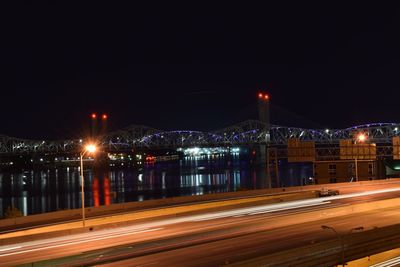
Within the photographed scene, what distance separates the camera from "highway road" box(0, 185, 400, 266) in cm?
2014

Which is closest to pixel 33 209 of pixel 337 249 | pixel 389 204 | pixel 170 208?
pixel 170 208

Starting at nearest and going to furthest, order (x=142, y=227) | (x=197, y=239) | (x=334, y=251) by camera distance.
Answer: (x=334, y=251) < (x=197, y=239) < (x=142, y=227)

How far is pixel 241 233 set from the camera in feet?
88.5

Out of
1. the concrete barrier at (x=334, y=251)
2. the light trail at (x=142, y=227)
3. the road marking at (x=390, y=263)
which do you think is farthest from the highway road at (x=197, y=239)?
the road marking at (x=390, y=263)

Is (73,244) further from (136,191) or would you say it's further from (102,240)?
(136,191)

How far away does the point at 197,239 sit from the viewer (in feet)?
82.0

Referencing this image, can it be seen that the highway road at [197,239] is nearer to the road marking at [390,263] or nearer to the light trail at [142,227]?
the light trail at [142,227]

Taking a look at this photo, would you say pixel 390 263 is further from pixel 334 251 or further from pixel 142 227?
pixel 142 227

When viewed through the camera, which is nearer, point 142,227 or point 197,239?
point 197,239

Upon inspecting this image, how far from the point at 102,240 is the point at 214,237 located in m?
5.12

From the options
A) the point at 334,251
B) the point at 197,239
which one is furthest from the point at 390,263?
the point at 197,239

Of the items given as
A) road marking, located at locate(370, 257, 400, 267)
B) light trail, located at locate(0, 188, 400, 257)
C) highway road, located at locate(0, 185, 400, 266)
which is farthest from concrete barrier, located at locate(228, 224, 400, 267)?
light trail, located at locate(0, 188, 400, 257)

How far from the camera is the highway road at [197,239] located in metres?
20.1

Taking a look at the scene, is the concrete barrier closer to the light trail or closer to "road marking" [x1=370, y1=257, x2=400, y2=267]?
"road marking" [x1=370, y1=257, x2=400, y2=267]
